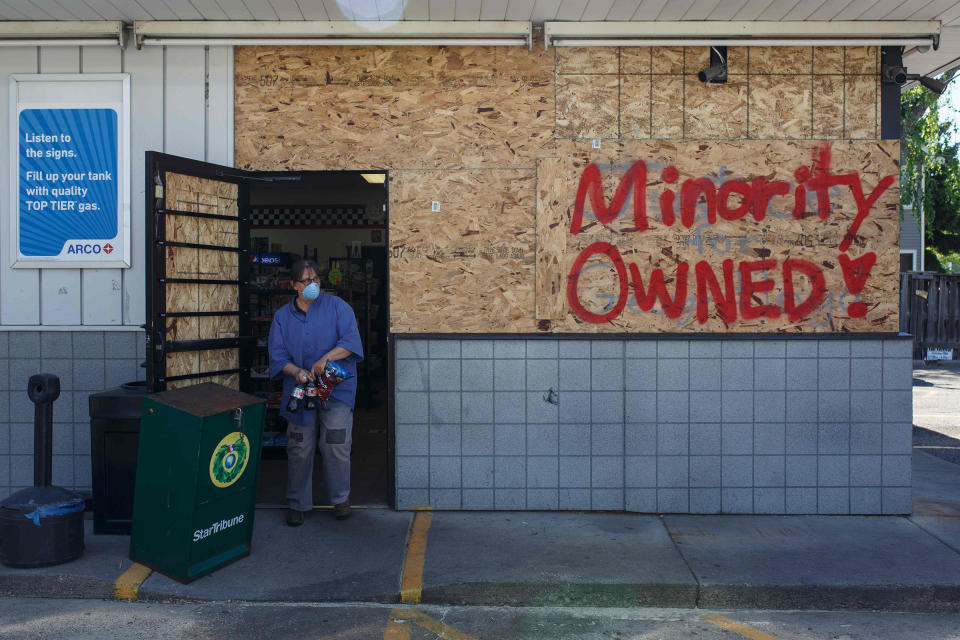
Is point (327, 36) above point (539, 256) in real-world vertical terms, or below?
above

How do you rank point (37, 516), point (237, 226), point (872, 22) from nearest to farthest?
point (37, 516)
point (872, 22)
point (237, 226)

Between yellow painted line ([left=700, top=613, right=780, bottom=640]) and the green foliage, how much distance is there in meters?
8.52

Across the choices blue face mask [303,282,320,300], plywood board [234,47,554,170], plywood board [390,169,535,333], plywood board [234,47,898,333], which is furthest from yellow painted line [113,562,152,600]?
plywood board [234,47,554,170]

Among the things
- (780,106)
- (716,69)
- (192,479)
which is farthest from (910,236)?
(192,479)

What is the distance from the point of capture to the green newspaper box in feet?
14.8

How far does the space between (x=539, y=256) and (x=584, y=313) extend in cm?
61

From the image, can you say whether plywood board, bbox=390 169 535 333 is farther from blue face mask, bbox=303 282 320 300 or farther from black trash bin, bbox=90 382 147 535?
black trash bin, bbox=90 382 147 535

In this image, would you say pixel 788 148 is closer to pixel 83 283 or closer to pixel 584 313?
pixel 584 313

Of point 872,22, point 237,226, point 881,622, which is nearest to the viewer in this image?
point 881,622

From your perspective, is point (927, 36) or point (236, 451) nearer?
point (236, 451)

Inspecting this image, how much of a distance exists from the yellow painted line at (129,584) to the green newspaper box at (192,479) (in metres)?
0.09

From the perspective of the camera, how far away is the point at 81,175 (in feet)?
19.8

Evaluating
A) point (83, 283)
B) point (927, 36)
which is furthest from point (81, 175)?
point (927, 36)

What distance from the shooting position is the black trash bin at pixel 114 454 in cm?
A: 519
